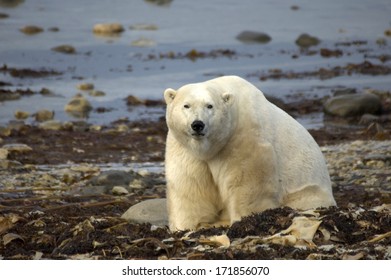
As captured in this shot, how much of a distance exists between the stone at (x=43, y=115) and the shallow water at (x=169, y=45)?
0.70ft

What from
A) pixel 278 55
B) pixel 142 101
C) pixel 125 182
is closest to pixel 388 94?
pixel 142 101

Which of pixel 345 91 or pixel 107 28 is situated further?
pixel 107 28

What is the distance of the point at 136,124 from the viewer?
67.7 ft

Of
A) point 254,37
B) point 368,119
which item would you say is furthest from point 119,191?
point 254,37

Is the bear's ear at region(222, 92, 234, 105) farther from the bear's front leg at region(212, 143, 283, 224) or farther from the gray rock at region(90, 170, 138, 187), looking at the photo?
the gray rock at region(90, 170, 138, 187)

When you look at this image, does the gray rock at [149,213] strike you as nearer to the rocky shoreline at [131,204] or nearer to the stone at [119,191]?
the rocky shoreline at [131,204]

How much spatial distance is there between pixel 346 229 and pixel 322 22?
109 ft

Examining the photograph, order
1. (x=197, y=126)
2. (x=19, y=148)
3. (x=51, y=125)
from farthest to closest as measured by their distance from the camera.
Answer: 1. (x=51, y=125)
2. (x=19, y=148)
3. (x=197, y=126)

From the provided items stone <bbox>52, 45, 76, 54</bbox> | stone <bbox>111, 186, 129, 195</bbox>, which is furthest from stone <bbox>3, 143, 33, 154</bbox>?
stone <bbox>52, 45, 76, 54</bbox>

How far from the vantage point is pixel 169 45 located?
1361 inches

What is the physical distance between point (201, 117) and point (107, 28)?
30176mm

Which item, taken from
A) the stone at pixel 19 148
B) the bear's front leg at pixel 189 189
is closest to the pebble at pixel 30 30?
the stone at pixel 19 148

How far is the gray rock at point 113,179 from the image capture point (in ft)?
41.7

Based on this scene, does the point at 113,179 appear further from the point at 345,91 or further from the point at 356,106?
the point at 345,91
